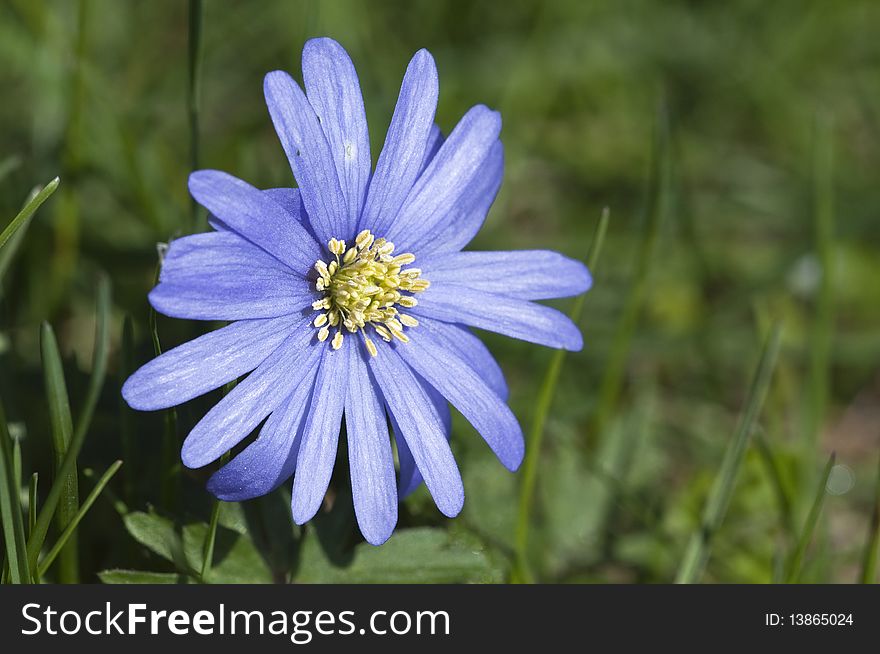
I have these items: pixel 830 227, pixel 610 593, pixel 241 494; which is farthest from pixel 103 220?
pixel 830 227

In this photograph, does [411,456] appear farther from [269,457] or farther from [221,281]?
[221,281]

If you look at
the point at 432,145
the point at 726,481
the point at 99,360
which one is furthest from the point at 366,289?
the point at 726,481

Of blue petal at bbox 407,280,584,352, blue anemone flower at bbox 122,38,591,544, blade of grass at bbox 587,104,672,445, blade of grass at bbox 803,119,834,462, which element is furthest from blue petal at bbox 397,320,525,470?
blade of grass at bbox 803,119,834,462

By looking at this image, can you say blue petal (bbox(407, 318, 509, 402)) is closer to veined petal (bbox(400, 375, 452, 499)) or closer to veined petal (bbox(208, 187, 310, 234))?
veined petal (bbox(400, 375, 452, 499))

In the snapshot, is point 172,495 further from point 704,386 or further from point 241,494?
point 704,386

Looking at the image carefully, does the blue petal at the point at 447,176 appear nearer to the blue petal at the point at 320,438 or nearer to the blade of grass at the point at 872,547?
the blue petal at the point at 320,438

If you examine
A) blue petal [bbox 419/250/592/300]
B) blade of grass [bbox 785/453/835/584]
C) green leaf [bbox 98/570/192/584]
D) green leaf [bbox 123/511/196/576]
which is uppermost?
blue petal [bbox 419/250/592/300]
